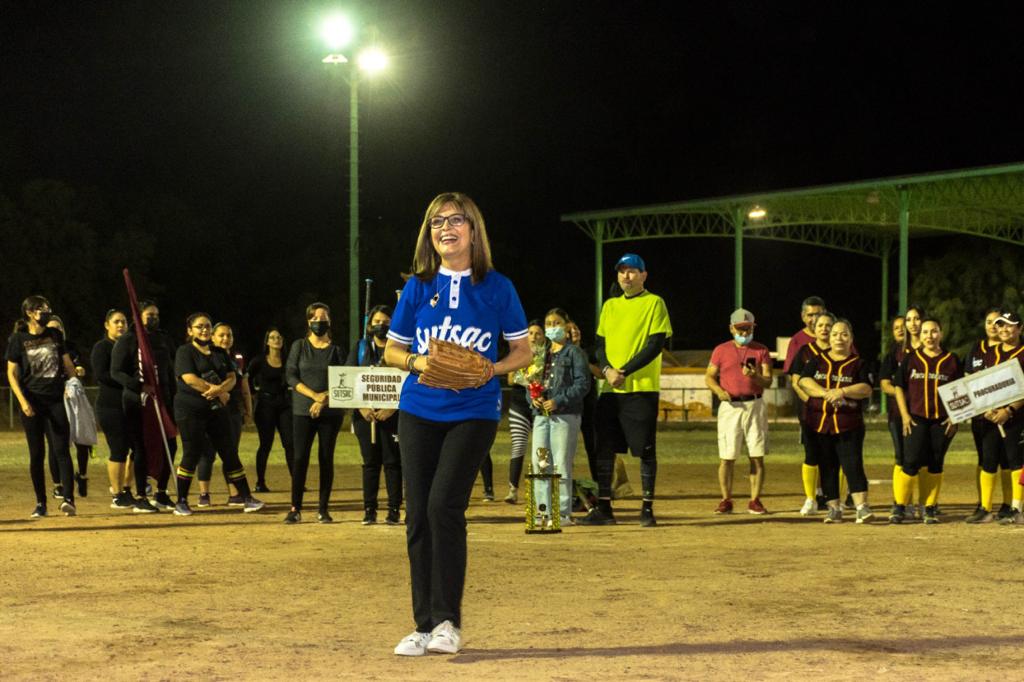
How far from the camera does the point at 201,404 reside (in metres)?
13.7

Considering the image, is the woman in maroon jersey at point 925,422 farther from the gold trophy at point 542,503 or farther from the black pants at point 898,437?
the gold trophy at point 542,503

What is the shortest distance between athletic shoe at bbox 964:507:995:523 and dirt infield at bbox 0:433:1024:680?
20cm

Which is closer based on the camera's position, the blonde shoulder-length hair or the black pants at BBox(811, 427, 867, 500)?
the blonde shoulder-length hair

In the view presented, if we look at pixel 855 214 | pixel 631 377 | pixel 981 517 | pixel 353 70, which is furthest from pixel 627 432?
pixel 855 214

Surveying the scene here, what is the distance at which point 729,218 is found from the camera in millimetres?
48812

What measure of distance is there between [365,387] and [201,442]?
219 cm

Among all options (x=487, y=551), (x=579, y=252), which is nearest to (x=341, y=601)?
(x=487, y=551)

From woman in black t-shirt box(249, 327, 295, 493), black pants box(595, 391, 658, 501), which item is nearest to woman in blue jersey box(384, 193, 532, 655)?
black pants box(595, 391, 658, 501)

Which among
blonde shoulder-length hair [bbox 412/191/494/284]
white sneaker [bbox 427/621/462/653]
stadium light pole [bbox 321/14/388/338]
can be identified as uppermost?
stadium light pole [bbox 321/14/388/338]

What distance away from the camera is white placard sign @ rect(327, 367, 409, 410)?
12.5 m

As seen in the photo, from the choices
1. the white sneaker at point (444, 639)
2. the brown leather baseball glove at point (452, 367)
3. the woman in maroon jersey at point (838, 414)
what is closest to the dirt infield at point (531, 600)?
the white sneaker at point (444, 639)

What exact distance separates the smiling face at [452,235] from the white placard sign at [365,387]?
5.59 m

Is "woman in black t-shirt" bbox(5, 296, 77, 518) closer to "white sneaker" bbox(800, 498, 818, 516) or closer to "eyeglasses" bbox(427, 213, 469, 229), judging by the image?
"white sneaker" bbox(800, 498, 818, 516)

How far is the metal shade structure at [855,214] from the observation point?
1702 inches
